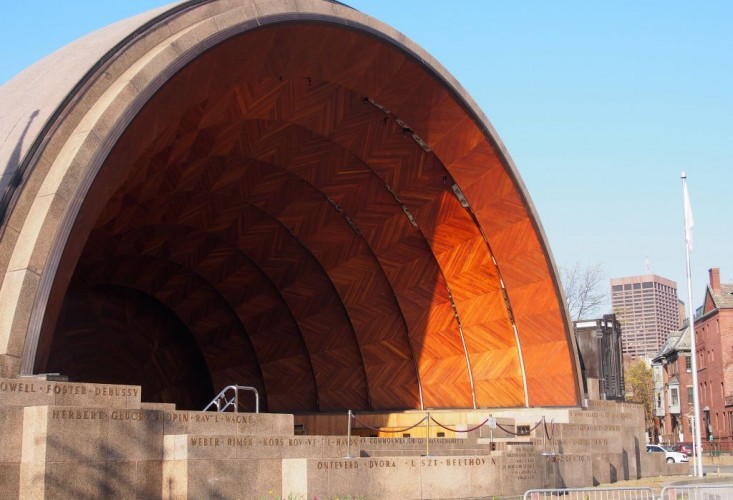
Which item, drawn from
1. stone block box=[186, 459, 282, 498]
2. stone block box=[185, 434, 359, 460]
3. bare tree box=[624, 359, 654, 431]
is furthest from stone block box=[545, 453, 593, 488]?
bare tree box=[624, 359, 654, 431]

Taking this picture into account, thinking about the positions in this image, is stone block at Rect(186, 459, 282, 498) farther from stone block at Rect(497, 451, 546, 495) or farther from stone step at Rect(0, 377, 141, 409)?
stone block at Rect(497, 451, 546, 495)

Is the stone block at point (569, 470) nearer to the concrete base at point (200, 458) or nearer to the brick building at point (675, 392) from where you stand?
the concrete base at point (200, 458)

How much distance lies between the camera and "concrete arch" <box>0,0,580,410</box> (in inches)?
579

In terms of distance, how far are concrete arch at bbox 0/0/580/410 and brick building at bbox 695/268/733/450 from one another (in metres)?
38.6

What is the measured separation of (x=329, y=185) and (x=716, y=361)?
149 feet

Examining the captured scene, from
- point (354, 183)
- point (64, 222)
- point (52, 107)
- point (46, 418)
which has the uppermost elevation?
point (354, 183)

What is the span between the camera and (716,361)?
208 ft

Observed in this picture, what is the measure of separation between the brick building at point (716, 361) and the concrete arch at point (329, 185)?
127ft

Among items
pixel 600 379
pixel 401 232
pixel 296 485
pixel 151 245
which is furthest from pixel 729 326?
pixel 296 485

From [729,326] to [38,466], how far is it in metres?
58.1

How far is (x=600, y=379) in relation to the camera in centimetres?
3042

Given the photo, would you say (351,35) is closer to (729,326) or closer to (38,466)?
(38,466)

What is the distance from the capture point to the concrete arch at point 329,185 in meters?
14.7

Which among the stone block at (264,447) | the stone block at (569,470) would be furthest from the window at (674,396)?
the stone block at (264,447)
